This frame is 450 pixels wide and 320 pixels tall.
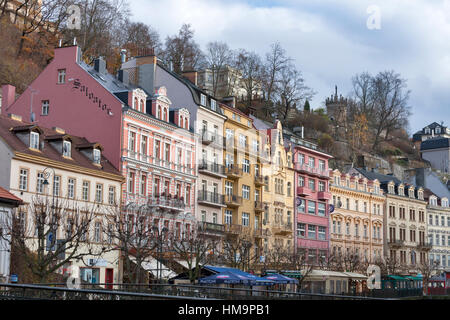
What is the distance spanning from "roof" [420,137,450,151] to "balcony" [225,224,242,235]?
9228cm

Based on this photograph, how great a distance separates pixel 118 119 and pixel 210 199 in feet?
44.5

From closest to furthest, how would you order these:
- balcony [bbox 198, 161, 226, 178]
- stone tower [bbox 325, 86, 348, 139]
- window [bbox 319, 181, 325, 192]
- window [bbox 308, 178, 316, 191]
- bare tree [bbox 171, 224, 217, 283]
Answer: bare tree [bbox 171, 224, 217, 283]
balcony [bbox 198, 161, 226, 178]
window [bbox 308, 178, 316, 191]
window [bbox 319, 181, 325, 192]
stone tower [bbox 325, 86, 348, 139]

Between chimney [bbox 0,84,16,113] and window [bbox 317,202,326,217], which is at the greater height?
chimney [bbox 0,84,16,113]

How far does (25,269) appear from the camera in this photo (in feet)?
137

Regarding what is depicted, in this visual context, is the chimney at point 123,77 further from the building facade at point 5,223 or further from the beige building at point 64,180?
the building facade at point 5,223

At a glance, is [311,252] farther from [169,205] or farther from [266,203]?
[169,205]

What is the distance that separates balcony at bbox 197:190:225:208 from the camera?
62.5 metres

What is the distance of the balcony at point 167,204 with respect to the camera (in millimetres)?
→ 54875

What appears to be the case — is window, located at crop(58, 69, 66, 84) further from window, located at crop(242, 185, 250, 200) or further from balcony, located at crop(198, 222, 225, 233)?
window, located at crop(242, 185, 250, 200)

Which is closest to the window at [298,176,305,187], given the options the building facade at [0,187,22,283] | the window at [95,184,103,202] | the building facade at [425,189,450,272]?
the building facade at [425,189,450,272]

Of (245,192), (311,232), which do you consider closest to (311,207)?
(311,232)

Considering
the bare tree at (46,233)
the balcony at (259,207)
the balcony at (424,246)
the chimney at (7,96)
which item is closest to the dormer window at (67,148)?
the bare tree at (46,233)

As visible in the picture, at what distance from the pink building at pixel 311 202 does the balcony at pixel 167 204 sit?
68.7 ft
